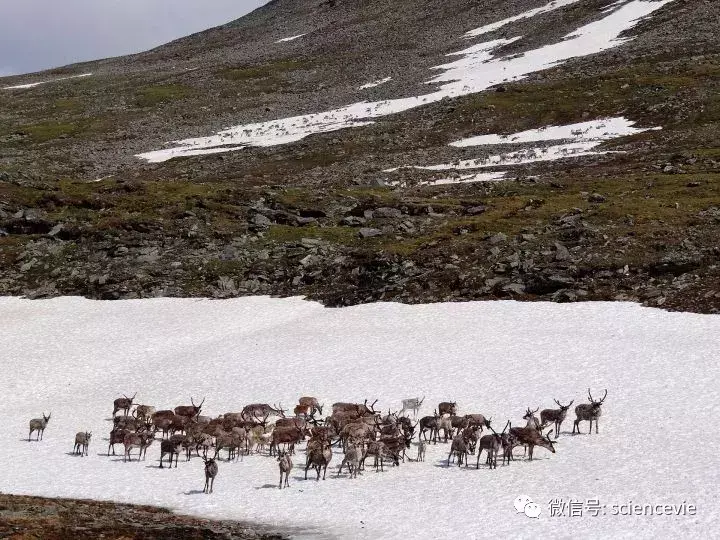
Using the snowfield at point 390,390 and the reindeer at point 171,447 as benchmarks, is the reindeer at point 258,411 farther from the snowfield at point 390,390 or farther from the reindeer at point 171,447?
the reindeer at point 171,447

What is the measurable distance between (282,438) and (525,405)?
11.4m

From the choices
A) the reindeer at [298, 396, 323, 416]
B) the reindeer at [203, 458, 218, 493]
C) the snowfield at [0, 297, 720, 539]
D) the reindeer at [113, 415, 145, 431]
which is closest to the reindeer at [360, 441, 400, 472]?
the snowfield at [0, 297, 720, 539]

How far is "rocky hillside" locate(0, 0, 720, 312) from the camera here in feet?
192

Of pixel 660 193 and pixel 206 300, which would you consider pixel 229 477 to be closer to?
pixel 206 300

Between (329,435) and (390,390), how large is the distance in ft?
30.3

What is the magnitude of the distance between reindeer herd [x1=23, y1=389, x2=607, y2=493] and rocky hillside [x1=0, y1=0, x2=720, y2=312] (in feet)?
70.2

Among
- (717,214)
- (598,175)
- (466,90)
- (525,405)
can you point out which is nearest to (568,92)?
(466,90)

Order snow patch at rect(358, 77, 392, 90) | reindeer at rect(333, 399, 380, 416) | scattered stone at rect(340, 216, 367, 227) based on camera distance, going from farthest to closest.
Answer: snow patch at rect(358, 77, 392, 90)
scattered stone at rect(340, 216, 367, 227)
reindeer at rect(333, 399, 380, 416)

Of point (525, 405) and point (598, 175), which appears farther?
point (598, 175)

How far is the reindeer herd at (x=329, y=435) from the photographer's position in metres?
29.7

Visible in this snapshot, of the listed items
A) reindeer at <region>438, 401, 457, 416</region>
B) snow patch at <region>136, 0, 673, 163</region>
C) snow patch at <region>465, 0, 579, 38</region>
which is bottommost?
reindeer at <region>438, 401, 457, 416</region>

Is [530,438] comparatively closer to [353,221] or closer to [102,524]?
A: [102,524]

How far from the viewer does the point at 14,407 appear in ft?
139

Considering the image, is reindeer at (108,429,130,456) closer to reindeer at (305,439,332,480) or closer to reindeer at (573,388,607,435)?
reindeer at (305,439,332,480)
